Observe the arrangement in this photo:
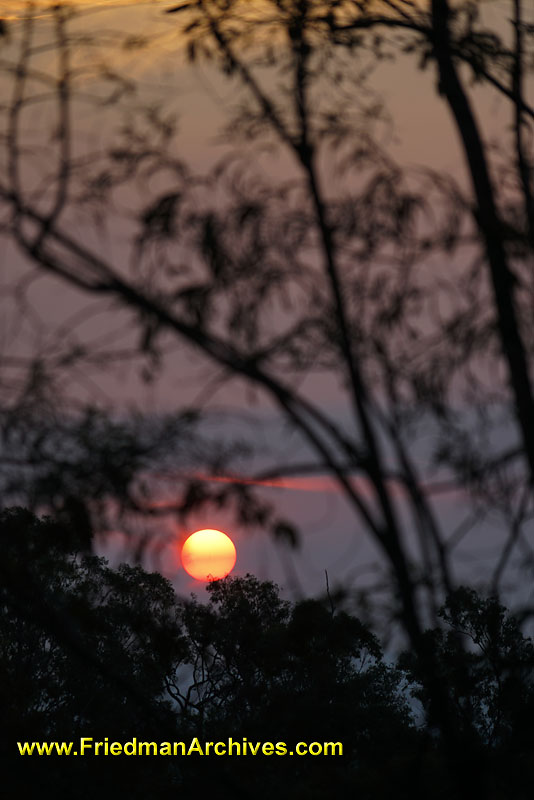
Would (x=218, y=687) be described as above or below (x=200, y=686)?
above

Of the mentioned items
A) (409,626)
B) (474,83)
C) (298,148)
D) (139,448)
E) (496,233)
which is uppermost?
(474,83)

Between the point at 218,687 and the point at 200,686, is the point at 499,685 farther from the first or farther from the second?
the point at 218,687

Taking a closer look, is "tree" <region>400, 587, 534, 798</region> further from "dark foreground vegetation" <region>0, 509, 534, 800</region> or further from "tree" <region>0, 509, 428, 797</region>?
"tree" <region>0, 509, 428, 797</region>

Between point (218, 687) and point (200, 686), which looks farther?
point (218, 687)

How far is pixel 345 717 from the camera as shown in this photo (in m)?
19.7

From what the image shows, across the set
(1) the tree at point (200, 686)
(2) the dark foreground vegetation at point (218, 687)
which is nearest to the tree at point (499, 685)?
(2) the dark foreground vegetation at point (218, 687)

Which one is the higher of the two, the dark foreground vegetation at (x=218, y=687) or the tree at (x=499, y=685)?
the dark foreground vegetation at (x=218, y=687)

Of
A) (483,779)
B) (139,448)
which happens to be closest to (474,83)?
(139,448)

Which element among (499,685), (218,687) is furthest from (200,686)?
(499,685)

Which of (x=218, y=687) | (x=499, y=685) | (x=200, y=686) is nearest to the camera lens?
(x=499, y=685)

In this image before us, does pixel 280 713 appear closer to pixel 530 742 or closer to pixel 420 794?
pixel 530 742

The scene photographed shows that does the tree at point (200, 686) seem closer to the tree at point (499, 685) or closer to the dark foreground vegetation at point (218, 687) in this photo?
the dark foreground vegetation at point (218, 687)

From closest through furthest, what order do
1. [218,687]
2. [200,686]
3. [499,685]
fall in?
[499,685] → [200,686] → [218,687]

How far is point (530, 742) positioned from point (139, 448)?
4.53 meters
